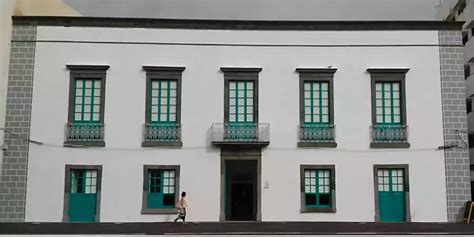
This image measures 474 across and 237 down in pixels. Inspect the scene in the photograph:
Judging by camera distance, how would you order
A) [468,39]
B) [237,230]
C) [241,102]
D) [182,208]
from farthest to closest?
[468,39], [241,102], [182,208], [237,230]

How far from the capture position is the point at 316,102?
2000 centimetres

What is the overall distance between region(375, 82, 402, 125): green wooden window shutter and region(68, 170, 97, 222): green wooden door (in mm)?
9941

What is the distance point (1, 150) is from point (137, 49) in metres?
5.59

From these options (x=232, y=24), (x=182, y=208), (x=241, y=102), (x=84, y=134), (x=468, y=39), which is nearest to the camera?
(x=182, y=208)

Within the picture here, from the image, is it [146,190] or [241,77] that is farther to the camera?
[241,77]

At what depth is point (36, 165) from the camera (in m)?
19.2

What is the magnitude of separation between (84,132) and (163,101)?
284 centimetres

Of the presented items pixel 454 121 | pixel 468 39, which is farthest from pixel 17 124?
pixel 468 39

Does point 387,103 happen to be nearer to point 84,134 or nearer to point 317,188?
point 317,188

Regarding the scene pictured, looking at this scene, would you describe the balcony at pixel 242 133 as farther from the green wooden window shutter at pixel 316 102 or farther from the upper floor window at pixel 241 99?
the green wooden window shutter at pixel 316 102

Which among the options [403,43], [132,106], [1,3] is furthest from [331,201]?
[1,3]

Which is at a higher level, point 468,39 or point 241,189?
point 468,39

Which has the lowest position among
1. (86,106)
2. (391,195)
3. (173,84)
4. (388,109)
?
(391,195)

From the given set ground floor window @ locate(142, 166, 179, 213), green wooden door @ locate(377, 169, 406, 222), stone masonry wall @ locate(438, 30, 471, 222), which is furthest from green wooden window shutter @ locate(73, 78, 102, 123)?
stone masonry wall @ locate(438, 30, 471, 222)
